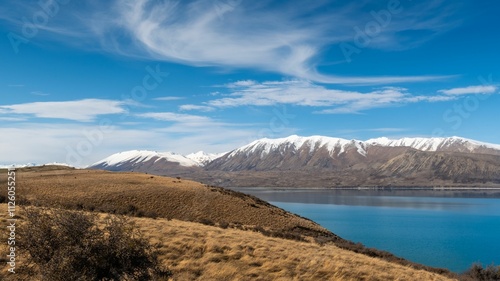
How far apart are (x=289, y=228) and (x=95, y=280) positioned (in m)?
40.4

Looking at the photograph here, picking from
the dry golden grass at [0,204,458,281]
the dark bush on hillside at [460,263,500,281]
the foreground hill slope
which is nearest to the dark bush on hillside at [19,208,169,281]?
the dry golden grass at [0,204,458,281]

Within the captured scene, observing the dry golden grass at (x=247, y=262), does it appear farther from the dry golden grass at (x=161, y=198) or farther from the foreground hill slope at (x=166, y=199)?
the dry golden grass at (x=161, y=198)

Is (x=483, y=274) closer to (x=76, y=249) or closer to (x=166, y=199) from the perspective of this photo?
(x=76, y=249)

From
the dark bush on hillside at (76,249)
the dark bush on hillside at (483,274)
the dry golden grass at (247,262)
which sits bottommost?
the dark bush on hillside at (483,274)

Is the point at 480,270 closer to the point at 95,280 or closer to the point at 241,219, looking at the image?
the point at 241,219

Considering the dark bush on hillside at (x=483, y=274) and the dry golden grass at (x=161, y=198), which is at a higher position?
the dry golden grass at (x=161, y=198)

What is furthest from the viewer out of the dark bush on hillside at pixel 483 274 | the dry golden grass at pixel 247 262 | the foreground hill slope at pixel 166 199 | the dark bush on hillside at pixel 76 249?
the foreground hill slope at pixel 166 199

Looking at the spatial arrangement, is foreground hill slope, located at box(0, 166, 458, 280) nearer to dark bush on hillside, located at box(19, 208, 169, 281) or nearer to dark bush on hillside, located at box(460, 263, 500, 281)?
dark bush on hillside, located at box(460, 263, 500, 281)

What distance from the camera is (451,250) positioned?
56719 mm

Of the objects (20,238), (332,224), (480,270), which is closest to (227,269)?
(20,238)

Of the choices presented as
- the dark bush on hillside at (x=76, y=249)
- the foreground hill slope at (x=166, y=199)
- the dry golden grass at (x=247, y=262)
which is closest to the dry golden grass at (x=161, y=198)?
the foreground hill slope at (x=166, y=199)

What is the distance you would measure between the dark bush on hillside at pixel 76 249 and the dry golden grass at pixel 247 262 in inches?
146

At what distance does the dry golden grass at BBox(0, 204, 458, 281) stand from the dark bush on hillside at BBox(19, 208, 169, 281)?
12.2ft

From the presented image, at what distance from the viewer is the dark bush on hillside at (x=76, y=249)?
11367 mm
